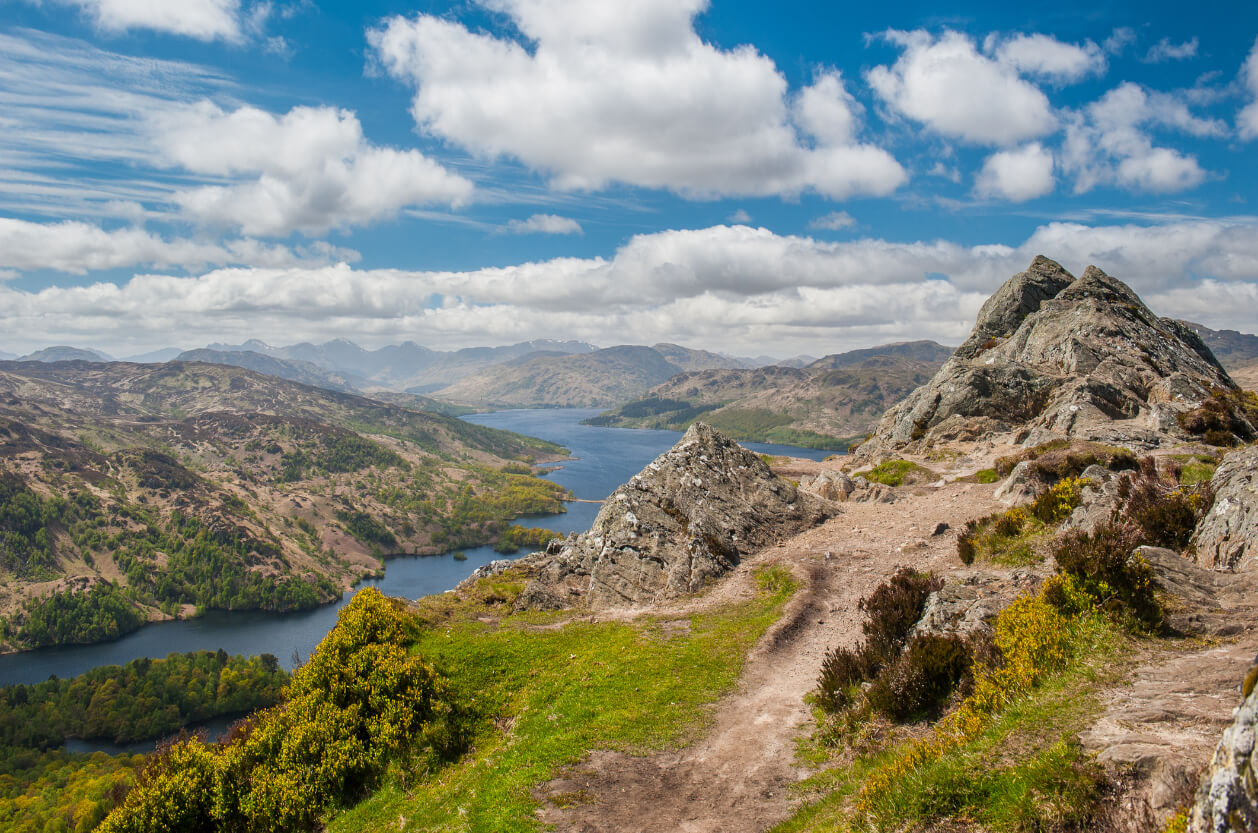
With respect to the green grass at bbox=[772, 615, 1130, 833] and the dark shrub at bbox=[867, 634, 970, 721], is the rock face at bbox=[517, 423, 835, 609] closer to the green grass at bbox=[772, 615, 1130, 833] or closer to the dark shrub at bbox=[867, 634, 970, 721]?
the dark shrub at bbox=[867, 634, 970, 721]

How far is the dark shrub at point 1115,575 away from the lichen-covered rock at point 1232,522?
2.87m

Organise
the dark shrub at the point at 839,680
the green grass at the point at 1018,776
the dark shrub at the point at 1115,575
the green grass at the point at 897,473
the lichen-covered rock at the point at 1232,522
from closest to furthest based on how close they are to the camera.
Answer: the green grass at the point at 1018,776
the dark shrub at the point at 1115,575
the lichen-covered rock at the point at 1232,522
the dark shrub at the point at 839,680
the green grass at the point at 897,473

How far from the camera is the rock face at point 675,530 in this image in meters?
26.7

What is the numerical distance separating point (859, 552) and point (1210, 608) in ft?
50.0

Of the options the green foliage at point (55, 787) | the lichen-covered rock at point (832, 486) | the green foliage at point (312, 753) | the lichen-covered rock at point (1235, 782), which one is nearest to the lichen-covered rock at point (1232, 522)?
the lichen-covered rock at point (1235, 782)

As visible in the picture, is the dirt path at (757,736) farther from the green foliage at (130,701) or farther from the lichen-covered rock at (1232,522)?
the green foliage at (130,701)

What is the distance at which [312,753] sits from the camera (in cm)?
1705

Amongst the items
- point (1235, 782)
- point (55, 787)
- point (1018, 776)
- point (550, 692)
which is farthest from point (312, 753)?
point (55, 787)

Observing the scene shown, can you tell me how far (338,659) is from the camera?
1961 cm

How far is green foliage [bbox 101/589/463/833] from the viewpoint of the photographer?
645 inches

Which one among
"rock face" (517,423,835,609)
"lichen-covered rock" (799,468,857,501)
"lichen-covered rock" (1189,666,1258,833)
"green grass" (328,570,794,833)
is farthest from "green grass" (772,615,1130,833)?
"lichen-covered rock" (799,468,857,501)

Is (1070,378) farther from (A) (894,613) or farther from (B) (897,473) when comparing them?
(A) (894,613)

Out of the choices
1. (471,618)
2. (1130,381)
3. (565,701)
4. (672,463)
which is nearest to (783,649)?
(565,701)

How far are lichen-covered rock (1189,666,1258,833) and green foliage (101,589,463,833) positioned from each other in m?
16.5
